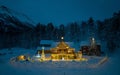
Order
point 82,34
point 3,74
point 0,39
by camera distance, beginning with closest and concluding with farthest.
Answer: point 3,74 < point 0,39 < point 82,34

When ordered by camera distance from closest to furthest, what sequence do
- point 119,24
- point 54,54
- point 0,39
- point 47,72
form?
point 47,72, point 54,54, point 119,24, point 0,39

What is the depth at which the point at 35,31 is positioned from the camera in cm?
5366

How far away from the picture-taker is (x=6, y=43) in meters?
44.7

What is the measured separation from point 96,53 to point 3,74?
14.0 metres

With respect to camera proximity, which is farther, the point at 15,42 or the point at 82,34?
the point at 82,34

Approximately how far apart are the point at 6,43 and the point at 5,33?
6.34 ft

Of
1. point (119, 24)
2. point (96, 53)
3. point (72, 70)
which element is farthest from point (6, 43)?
point (72, 70)

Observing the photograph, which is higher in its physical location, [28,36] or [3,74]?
[28,36]

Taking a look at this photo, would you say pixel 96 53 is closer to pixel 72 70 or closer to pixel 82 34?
pixel 72 70

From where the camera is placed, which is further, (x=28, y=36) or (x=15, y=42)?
(x=28, y=36)

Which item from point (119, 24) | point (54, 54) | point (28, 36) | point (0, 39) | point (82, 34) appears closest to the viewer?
point (54, 54)

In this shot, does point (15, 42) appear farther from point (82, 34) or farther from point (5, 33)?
point (82, 34)

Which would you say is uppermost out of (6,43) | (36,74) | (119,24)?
(119,24)

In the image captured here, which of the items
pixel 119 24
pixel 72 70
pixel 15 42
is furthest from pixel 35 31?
pixel 72 70
